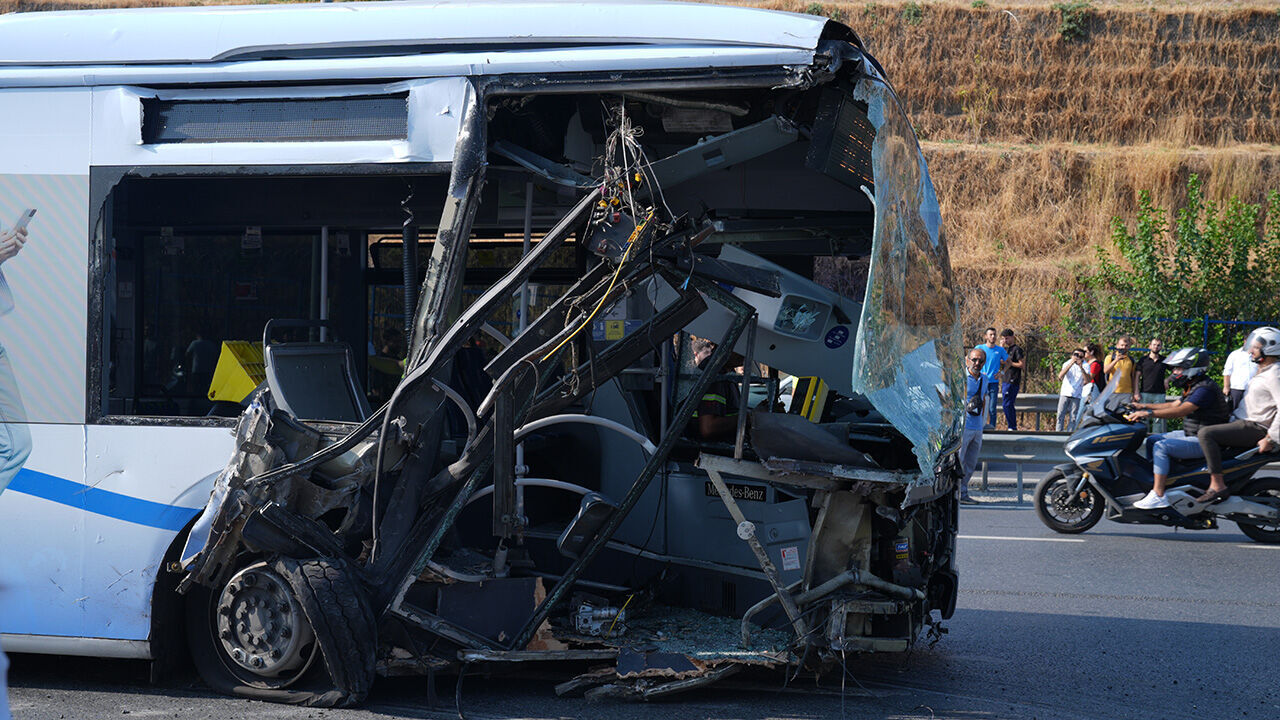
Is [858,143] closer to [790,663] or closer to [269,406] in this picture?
[790,663]

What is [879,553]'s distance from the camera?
580 cm

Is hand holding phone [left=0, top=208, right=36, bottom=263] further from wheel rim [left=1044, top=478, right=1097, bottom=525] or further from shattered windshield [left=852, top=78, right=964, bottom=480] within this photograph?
wheel rim [left=1044, top=478, right=1097, bottom=525]

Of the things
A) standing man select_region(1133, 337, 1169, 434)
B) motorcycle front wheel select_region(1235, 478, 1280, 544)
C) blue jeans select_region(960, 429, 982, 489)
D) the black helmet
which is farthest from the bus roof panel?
standing man select_region(1133, 337, 1169, 434)

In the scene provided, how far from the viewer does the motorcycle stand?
10.7m

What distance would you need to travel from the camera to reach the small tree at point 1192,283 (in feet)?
63.4

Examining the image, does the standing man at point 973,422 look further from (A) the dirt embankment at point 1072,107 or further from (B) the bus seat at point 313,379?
(A) the dirt embankment at point 1072,107

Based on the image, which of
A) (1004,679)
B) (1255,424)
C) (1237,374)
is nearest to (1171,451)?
(1255,424)

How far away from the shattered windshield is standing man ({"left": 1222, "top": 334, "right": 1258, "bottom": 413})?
1001cm

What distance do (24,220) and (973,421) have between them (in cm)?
966

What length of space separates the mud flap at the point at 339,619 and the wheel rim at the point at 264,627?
4.8 inches

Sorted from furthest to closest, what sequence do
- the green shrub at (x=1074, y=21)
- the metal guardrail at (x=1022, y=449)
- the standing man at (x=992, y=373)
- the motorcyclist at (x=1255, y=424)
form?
the green shrub at (x=1074, y=21) → the standing man at (x=992, y=373) → the metal guardrail at (x=1022, y=449) → the motorcyclist at (x=1255, y=424)

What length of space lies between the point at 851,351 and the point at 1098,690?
230cm

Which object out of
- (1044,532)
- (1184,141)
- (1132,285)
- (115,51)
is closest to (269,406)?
(115,51)

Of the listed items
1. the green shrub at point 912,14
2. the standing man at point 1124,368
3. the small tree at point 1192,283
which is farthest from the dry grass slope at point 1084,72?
the standing man at point 1124,368
